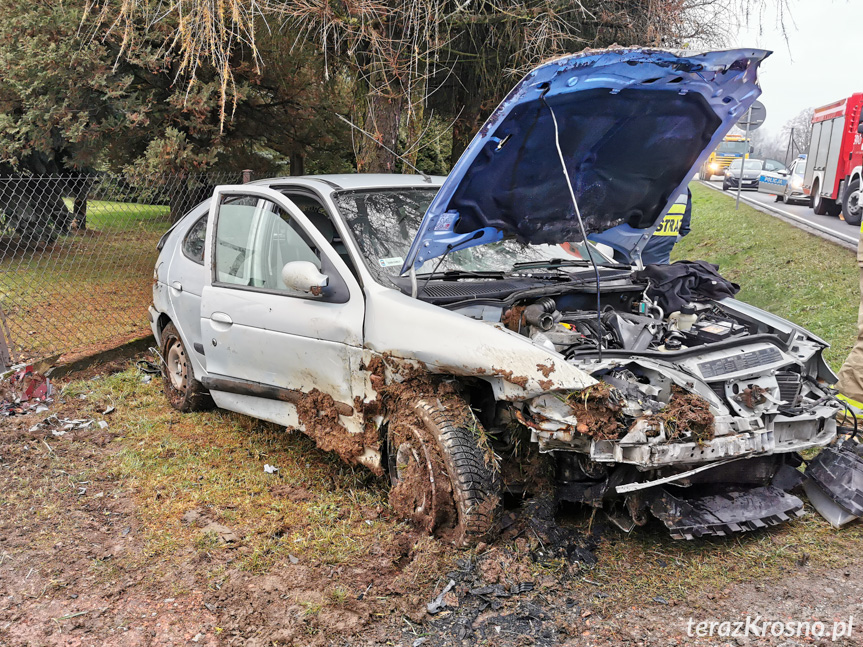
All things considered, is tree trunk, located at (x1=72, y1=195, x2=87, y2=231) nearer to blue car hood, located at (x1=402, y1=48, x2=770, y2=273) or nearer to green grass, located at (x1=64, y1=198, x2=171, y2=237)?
green grass, located at (x1=64, y1=198, x2=171, y2=237)

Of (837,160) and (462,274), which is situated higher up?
(837,160)

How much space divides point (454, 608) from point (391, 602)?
29 cm

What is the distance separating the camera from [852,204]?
1470cm

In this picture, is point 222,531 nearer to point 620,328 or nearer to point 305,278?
point 305,278

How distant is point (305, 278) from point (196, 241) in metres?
1.81

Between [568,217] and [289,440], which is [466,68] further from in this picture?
[289,440]

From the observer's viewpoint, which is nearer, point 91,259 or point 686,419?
point 686,419

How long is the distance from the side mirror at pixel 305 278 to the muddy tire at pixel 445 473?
813 mm

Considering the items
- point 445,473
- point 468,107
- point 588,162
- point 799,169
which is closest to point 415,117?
point 468,107

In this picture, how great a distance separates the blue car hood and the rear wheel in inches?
497

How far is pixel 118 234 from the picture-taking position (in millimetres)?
8453

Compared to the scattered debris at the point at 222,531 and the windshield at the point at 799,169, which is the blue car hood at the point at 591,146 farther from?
the windshield at the point at 799,169

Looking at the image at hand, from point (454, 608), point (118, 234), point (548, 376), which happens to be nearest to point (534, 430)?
point (548, 376)

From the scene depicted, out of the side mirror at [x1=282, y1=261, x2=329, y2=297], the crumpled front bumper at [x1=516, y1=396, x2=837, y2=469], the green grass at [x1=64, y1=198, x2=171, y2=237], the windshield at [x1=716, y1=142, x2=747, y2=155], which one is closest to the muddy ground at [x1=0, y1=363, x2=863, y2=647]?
the crumpled front bumper at [x1=516, y1=396, x2=837, y2=469]
